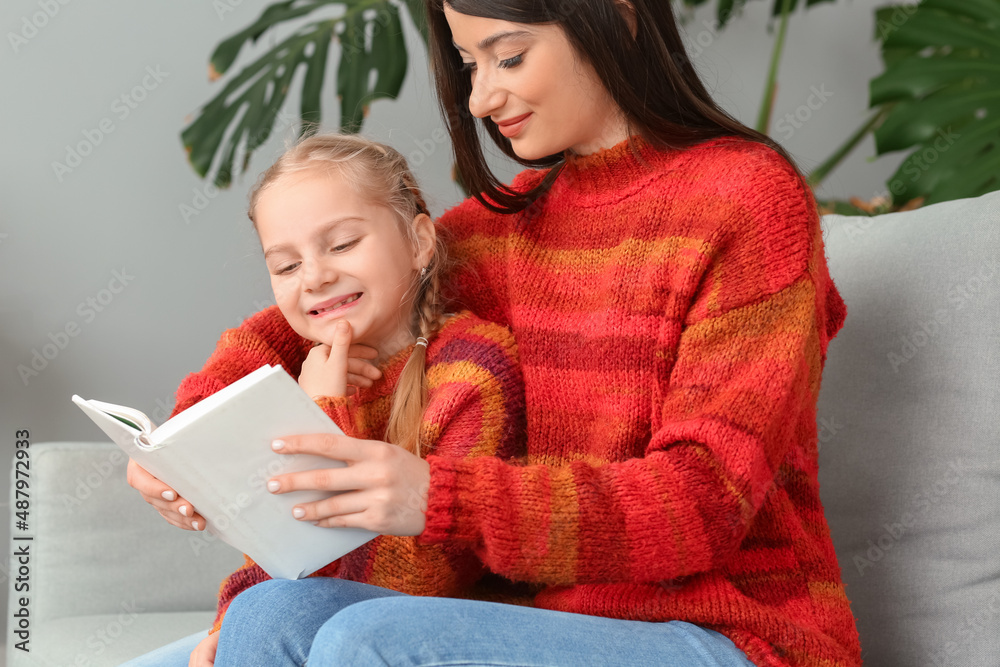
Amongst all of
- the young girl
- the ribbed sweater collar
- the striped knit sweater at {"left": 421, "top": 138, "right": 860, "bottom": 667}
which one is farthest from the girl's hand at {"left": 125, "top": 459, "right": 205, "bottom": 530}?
the ribbed sweater collar

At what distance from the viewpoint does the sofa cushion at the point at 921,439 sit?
3.27 ft

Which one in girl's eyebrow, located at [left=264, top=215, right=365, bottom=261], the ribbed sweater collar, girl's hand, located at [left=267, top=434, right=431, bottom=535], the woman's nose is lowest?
girl's hand, located at [left=267, top=434, right=431, bottom=535]

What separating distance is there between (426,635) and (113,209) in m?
1.84

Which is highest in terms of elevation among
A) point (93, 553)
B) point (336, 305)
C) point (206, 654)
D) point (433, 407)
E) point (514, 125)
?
point (514, 125)

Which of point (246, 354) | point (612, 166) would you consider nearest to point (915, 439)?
point (612, 166)

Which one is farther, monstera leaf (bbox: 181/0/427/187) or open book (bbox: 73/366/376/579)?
monstera leaf (bbox: 181/0/427/187)

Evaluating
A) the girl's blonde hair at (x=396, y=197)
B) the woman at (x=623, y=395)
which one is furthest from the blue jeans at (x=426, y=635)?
the girl's blonde hair at (x=396, y=197)

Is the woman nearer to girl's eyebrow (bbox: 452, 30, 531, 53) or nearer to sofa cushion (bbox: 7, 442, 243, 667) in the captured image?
girl's eyebrow (bbox: 452, 30, 531, 53)

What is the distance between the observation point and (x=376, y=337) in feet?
3.71

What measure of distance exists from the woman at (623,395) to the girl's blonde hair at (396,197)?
0.28 ft

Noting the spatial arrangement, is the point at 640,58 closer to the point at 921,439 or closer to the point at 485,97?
the point at 485,97

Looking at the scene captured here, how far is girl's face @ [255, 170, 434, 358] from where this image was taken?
1032 millimetres

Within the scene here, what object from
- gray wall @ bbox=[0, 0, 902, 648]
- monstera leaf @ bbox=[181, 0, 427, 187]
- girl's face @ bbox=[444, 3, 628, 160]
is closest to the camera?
girl's face @ bbox=[444, 3, 628, 160]

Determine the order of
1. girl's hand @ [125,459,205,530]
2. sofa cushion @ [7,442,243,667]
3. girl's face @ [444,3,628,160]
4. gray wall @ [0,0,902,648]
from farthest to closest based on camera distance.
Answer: gray wall @ [0,0,902,648] < sofa cushion @ [7,442,243,667] < girl's face @ [444,3,628,160] < girl's hand @ [125,459,205,530]
